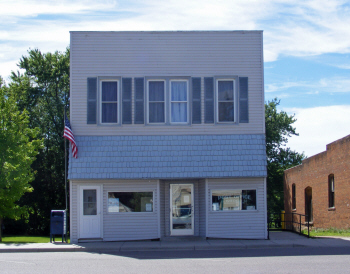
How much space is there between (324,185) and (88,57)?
52.2 ft

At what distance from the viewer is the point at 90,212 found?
58.6 feet

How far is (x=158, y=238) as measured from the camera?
17688 millimetres

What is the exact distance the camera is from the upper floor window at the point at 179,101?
1841 centimetres

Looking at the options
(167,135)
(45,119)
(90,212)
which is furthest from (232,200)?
(45,119)

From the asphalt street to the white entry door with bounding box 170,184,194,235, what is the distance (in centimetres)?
317

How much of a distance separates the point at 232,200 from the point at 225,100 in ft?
13.6

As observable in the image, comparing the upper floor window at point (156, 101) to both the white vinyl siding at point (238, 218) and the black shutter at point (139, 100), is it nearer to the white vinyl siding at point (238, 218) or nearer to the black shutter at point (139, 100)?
the black shutter at point (139, 100)

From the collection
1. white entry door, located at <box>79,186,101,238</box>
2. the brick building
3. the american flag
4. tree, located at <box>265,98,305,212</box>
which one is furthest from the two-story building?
tree, located at <box>265,98,305,212</box>

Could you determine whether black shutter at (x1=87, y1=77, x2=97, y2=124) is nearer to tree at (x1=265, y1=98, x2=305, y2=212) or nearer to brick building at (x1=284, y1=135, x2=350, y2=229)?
brick building at (x1=284, y1=135, x2=350, y2=229)

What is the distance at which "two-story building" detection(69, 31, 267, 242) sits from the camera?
58.0 ft

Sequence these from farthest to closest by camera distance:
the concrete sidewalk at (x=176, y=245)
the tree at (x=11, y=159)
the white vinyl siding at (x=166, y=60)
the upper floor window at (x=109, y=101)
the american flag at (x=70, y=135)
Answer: the tree at (x=11, y=159) → the upper floor window at (x=109, y=101) → the white vinyl siding at (x=166, y=60) → the american flag at (x=70, y=135) → the concrete sidewalk at (x=176, y=245)

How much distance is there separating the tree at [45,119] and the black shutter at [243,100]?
2085 centimetres

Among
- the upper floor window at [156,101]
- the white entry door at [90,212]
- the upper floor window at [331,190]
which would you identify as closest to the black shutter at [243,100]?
the upper floor window at [156,101]

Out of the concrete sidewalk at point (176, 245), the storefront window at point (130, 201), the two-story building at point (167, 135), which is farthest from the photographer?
the storefront window at point (130, 201)
